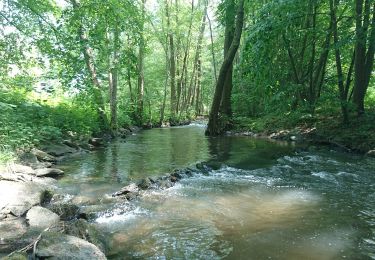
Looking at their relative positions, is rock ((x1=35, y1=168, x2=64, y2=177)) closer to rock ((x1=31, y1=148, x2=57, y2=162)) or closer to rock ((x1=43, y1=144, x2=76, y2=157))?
rock ((x1=31, y1=148, x2=57, y2=162))

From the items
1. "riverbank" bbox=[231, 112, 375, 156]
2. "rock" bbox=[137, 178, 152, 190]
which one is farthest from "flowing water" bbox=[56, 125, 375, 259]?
Answer: "riverbank" bbox=[231, 112, 375, 156]

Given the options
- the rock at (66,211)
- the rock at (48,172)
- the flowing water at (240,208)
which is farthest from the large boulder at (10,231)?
the rock at (48,172)

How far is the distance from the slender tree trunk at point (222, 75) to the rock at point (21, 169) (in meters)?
10.6

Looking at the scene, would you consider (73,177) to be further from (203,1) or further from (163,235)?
(203,1)

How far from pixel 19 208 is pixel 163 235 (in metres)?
2.40

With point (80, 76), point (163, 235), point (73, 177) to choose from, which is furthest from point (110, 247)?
point (80, 76)

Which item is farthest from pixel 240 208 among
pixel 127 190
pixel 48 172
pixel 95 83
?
pixel 95 83

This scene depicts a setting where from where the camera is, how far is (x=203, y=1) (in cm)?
2977

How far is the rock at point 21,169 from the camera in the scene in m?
7.42

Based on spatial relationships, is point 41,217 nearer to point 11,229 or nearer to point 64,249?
point 11,229

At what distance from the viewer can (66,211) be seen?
212 inches

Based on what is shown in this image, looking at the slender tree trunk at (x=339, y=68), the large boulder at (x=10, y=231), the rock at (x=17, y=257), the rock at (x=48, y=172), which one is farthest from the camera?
the slender tree trunk at (x=339, y=68)

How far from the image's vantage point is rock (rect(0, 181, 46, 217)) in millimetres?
5279

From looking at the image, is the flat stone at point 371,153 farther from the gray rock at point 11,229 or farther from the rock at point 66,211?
the gray rock at point 11,229
